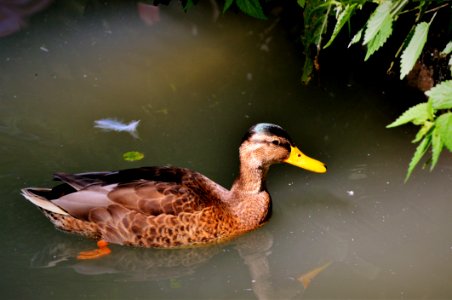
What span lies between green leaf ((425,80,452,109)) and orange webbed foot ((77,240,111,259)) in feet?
9.73

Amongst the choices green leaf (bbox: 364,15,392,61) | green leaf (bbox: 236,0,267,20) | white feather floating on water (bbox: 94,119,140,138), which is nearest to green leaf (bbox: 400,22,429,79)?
green leaf (bbox: 364,15,392,61)

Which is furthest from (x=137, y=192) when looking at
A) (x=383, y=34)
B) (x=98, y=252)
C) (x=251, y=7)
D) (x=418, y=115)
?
(x=418, y=115)

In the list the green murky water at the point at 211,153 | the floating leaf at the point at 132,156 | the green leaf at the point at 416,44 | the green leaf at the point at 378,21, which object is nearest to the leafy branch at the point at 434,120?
the green leaf at the point at 416,44

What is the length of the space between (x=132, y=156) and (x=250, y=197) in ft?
3.63

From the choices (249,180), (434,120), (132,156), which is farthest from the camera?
(132,156)

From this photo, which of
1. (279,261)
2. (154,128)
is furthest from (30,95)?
(279,261)

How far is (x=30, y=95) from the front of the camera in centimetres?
690

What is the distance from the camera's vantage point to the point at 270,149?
5559 millimetres

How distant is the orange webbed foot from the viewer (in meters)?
5.07

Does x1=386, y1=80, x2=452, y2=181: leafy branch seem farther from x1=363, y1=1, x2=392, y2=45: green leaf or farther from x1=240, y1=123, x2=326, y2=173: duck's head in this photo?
x1=240, y1=123, x2=326, y2=173: duck's head

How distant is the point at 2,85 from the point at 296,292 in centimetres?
378

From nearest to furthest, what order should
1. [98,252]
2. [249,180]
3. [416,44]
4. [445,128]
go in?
[445,128], [416,44], [98,252], [249,180]

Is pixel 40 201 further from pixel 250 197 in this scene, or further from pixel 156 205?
pixel 250 197

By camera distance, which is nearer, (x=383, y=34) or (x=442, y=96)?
(x=442, y=96)
